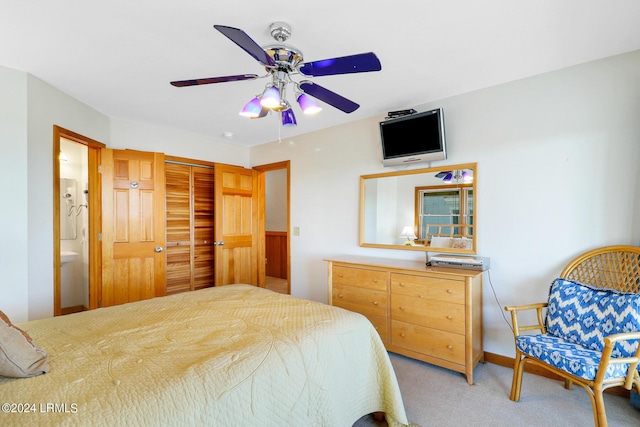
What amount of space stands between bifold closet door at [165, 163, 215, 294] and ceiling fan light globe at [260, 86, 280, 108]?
9.55 feet

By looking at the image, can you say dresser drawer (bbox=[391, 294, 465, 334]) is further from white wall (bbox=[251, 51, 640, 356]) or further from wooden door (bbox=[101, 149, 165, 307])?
wooden door (bbox=[101, 149, 165, 307])

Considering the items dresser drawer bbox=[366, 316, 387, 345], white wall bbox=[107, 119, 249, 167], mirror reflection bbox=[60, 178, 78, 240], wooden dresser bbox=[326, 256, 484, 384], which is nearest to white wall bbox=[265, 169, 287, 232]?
white wall bbox=[107, 119, 249, 167]

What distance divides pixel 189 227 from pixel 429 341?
350 centimetres

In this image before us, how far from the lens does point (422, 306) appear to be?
2578 millimetres

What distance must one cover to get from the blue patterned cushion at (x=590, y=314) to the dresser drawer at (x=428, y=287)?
61 centimetres

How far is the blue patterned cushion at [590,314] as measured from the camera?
5.89 feet

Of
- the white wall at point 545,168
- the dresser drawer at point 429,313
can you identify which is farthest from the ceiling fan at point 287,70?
the dresser drawer at point 429,313

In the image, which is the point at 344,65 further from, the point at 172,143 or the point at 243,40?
the point at 172,143

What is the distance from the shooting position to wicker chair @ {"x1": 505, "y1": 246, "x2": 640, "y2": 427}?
163 cm

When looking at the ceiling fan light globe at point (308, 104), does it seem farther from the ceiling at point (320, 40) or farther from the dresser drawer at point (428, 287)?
the dresser drawer at point (428, 287)

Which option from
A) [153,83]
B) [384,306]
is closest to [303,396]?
[384,306]

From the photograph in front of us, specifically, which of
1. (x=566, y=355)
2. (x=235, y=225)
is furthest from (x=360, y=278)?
(x=235, y=225)

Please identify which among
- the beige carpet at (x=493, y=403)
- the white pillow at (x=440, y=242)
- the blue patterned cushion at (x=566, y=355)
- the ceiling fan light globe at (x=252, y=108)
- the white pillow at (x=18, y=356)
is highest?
the ceiling fan light globe at (x=252, y=108)

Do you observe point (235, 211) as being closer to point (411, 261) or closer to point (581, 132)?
point (411, 261)
